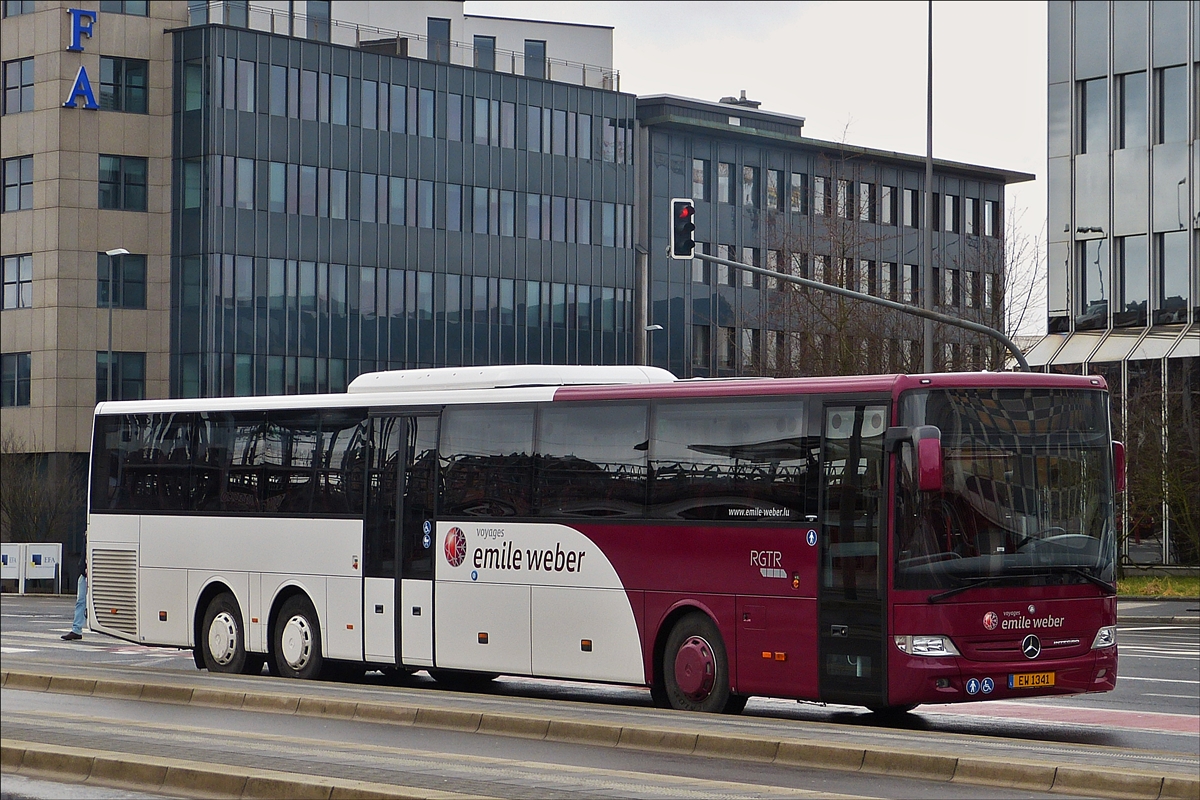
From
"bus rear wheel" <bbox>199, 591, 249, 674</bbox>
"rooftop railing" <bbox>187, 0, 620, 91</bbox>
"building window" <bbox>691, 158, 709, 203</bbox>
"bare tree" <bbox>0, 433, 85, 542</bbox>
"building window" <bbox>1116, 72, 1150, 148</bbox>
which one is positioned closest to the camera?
"bus rear wheel" <bbox>199, 591, 249, 674</bbox>

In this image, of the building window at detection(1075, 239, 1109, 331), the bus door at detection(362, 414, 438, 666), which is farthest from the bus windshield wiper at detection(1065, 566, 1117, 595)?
the building window at detection(1075, 239, 1109, 331)

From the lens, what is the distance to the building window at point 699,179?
277 feet

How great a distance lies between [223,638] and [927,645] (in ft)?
31.6

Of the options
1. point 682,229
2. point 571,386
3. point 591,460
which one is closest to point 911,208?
point 682,229

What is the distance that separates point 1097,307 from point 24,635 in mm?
33216

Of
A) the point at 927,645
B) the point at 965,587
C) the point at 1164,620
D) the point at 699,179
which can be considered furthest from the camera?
the point at 699,179

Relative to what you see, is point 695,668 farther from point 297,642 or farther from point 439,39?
point 439,39

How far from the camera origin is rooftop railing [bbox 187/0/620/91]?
69.1 metres

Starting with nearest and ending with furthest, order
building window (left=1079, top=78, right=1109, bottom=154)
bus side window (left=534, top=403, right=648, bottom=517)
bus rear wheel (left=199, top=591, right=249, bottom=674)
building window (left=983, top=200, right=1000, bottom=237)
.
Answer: bus side window (left=534, top=403, right=648, bottom=517)
bus rear wheel (left=199, top=591, right=249, bottom=674)
building window (left=1079, top=78, right=1109, bottom=154)
building window (left=983, top=200, right=1000, bottom=237)

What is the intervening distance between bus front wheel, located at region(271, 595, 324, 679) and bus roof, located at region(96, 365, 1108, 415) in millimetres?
2338

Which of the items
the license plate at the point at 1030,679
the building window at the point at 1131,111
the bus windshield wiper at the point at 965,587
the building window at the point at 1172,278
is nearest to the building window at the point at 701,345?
the building window at the point at 1131,111

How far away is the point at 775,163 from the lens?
287 ft

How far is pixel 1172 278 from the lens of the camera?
50.3m

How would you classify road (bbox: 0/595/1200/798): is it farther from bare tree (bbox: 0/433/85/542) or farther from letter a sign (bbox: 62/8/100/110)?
letter a sign (bbox: 62/8/100/110)
